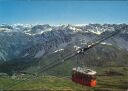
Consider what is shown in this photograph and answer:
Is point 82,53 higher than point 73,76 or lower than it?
higher

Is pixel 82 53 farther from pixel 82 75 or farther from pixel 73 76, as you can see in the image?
pixel 73 76

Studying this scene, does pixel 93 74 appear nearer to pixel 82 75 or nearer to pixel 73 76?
pixel 82 75

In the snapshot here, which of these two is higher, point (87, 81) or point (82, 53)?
point (82, 53)

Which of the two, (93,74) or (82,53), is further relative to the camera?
(93,74)

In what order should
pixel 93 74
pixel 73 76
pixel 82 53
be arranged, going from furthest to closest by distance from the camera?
pixel 73 76 < pixel 93 74 < pixel 82 53

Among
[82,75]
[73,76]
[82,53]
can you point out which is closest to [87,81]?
[82,75]

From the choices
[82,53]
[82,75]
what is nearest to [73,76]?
[82,75]

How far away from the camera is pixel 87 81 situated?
4153cm

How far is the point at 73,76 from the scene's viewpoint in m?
44.9

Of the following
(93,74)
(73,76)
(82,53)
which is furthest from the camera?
(73,76)

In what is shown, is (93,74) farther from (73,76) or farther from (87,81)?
(73,76)

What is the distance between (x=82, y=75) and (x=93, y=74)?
2200mm

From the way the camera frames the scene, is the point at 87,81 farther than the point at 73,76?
No

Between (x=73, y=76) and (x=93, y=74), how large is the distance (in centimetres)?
565
